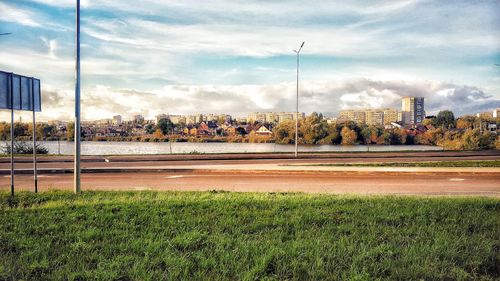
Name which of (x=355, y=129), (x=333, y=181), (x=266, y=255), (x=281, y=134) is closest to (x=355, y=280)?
(x=266, y=255)

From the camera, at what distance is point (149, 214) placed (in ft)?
29.1

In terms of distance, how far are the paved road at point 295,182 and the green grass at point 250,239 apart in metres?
4.35

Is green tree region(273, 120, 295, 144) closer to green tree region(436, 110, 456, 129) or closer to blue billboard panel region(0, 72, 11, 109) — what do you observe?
green tree region(436, 110, 456, 129)

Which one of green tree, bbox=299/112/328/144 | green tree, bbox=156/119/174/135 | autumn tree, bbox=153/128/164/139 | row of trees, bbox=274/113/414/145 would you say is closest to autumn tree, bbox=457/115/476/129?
row of trees, bbox=274/113/414/145

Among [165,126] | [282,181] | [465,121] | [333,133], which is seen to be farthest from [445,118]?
[282,181]

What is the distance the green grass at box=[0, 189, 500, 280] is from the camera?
550 centimetres

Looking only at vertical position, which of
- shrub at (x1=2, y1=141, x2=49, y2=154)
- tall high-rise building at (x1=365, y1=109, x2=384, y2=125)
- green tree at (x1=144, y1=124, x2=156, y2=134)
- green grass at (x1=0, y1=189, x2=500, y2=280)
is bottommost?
green grass at (x1=0, y1=189, x2=500, y2=280)

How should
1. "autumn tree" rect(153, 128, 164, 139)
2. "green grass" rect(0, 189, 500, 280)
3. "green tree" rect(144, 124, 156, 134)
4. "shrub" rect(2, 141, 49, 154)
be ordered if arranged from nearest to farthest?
"green grass" rect(0, 189, 500, 280), "shrub" rect(2, 141, 49, 154), "autumn tree" rect(153, 128, 164, 139), "green tree" rect(144, 124, 156, 134)

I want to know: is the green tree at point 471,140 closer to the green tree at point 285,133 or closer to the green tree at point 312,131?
the green tree at point 312,131

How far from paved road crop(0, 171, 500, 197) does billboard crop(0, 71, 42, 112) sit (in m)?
3.68

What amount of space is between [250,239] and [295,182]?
1057 centimetres

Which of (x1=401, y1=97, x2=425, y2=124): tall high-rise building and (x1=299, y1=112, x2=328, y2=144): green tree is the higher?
(x1=401, y1=97, x2=425, y2=124): tall high-rise building

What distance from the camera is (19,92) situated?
12625 millimetres

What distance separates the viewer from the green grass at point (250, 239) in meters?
5.50
